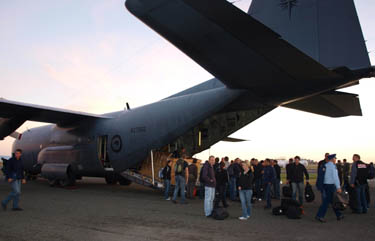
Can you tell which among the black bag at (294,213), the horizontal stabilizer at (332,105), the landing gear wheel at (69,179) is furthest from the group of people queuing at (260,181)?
the landing gear wheel at (69,179)

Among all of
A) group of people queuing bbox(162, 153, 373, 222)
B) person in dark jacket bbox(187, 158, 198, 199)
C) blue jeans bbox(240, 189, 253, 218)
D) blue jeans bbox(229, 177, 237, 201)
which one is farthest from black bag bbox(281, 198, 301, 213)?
person in dark jacket bbox(187, 158, 198, 199)

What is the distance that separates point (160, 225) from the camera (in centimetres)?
711

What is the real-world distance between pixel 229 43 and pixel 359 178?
5.67m

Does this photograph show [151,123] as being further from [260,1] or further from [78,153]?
[260,1]

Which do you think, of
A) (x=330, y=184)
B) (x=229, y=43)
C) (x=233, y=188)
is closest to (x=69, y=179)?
(x=233, y=188)

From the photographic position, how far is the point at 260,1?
10.1 meters

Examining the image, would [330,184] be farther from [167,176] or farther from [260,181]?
[167,176]

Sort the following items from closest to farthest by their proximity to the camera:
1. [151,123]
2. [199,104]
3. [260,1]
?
1. [260,1]
2. [199,104]
3. [151,123]

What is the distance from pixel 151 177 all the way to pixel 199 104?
14.5ft

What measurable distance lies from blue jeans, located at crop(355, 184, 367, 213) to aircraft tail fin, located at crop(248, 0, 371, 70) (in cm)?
368

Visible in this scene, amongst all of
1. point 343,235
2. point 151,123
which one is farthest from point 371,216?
point 151,123

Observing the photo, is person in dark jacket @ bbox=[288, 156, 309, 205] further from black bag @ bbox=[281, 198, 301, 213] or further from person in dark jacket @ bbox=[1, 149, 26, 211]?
person in dark jacket @ bbox=[1, 149, 26, 211]

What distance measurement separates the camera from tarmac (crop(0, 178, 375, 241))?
6016 mm

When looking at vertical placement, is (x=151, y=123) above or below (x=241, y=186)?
above
